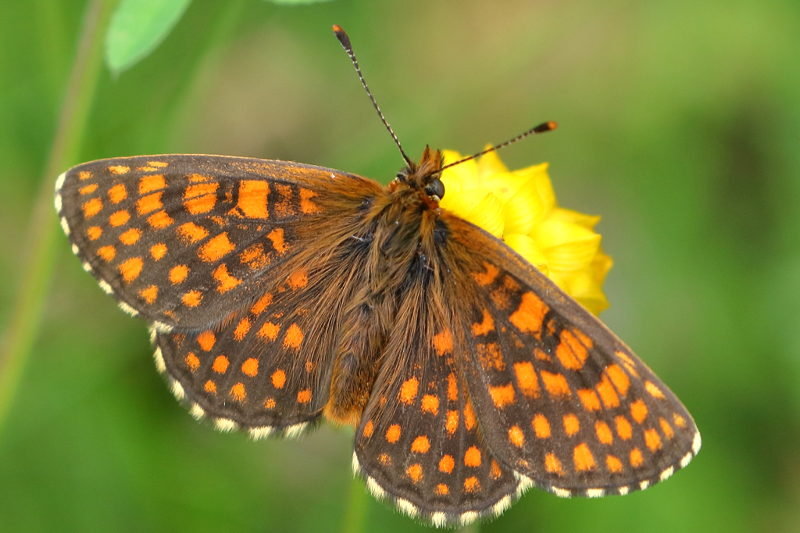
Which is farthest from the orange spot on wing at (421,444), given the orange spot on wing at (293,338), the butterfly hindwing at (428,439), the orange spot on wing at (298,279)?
the orange spot on wing at (298,279)

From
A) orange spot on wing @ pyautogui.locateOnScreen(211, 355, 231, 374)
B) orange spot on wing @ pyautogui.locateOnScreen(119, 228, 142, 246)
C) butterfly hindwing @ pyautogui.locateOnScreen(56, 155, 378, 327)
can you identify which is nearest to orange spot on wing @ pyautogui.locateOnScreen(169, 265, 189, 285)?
butterfly hindwing @ pyautogui.locateOnScreen(56, 155, 378, 327)

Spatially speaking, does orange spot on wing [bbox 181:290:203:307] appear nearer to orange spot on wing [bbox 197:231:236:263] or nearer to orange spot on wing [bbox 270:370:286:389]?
orange spot on wing [bbox 197:231:236:263]

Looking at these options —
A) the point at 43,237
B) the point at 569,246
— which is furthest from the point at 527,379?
the point at 43,237

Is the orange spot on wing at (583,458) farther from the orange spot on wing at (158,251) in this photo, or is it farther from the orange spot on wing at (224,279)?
the orange spot on wing at (158,251)

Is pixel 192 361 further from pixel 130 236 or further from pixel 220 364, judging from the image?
pixel 130 236

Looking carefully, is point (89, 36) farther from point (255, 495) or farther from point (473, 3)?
point (473, 3)

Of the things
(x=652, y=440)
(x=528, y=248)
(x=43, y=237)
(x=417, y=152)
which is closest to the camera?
(x=652, y=440)
